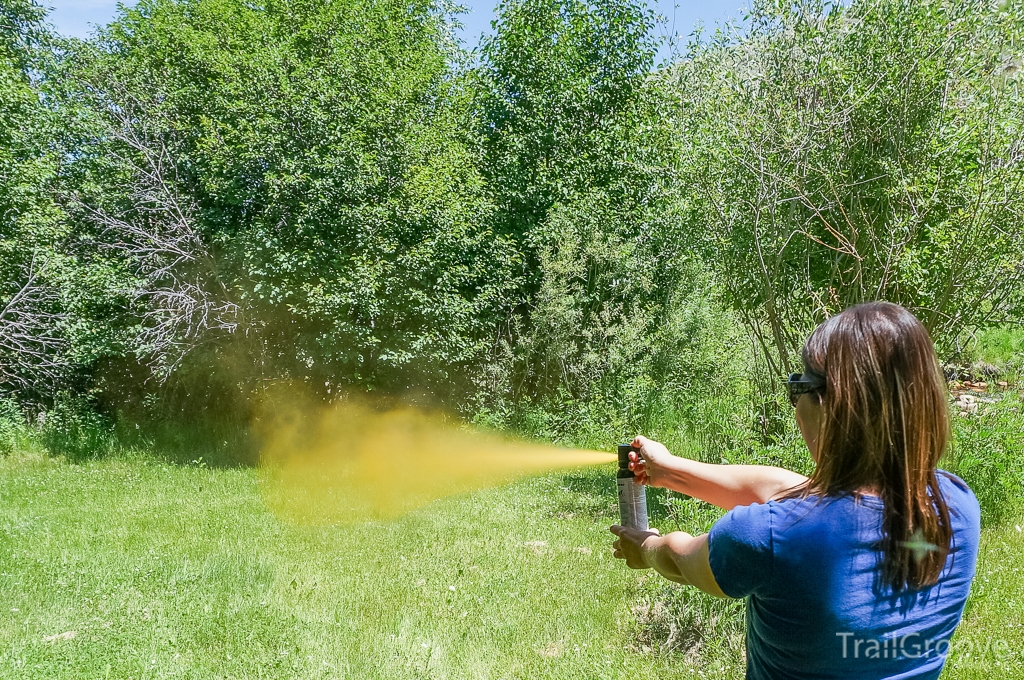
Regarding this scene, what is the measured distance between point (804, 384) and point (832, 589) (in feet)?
1.42

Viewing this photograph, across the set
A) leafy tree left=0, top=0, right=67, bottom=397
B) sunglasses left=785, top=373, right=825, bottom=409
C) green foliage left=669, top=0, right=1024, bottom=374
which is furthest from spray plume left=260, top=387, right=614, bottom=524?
sunglasses left=785, top=373, right=825, bottom=409

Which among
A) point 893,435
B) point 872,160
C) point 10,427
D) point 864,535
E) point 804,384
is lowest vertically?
point 10,427

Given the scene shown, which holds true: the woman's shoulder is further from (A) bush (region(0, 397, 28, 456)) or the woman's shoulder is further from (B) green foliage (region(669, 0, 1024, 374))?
(A) bush (region(0, 397, 28, 456))

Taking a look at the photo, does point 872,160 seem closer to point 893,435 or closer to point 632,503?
point 632,503

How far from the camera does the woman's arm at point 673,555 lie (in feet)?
5.24

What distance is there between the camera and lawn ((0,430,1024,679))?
481 centimetres

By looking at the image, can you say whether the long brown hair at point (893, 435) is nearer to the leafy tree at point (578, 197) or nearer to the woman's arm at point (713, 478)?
the woman's arm at point (713, 478)

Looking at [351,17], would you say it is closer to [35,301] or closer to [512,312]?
[512,312]

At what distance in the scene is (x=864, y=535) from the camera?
149cm

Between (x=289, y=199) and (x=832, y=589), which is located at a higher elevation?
(x=289, y=199)

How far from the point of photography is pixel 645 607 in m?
5.32

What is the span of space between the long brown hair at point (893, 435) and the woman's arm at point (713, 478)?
44 cm

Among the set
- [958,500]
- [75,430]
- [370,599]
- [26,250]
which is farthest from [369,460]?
[958,500]

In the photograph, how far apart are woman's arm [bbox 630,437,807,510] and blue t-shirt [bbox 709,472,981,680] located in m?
0.47
